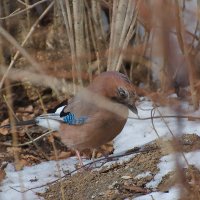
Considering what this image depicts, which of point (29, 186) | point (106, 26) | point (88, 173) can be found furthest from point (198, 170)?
point (106, 26)

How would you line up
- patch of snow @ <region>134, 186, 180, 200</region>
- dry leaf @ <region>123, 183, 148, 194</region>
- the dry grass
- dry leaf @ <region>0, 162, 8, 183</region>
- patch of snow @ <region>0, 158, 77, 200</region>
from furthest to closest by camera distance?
the dry grass → dry leaf @ <region>0, 162, 8, 183</region> → patch of snow @ <region>0, 158, 77, 200</region> → dry leaf @ <region>123, 183, 148, 194</region> → patch of snow @ <region>134, 186, 180, 200</region>

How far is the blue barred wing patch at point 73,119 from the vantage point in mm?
4638

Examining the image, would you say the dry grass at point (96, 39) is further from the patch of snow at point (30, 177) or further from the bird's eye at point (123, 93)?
the patch of snow at point (30, 177)

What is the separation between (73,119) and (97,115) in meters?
0.33

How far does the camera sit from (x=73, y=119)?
4.74 metres

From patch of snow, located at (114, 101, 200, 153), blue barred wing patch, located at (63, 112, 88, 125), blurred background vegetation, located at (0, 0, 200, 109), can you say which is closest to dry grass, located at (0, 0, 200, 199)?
blurred background vegetation, located at (0, 0, 200, 109)

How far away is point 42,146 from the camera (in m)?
5.50

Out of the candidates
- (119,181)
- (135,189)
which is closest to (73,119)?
(119,181)

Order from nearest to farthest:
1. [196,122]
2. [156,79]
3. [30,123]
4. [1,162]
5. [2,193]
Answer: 1. [2,193]
2. [196,122]
3. [1,162]
4. [30,123]
5. [156,79]

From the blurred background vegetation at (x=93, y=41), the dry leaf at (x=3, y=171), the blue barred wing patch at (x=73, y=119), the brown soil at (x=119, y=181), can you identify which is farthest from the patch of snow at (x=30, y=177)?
the blurred background vegetation at (x=93, y=41)

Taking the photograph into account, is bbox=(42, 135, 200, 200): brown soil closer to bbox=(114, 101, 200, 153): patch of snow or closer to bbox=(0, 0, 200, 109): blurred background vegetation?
bbox=(114, 101, 200, 153): patch of snow

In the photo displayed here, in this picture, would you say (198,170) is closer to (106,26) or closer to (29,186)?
(29,186)

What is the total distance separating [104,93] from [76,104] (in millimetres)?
616

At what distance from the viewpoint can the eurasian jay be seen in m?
4.20
